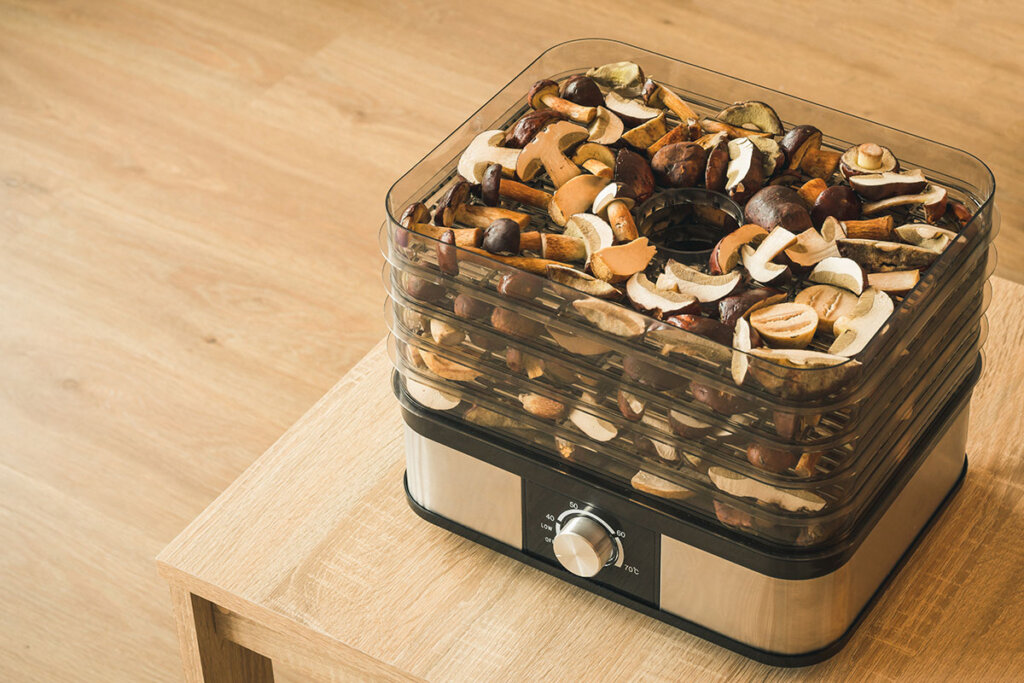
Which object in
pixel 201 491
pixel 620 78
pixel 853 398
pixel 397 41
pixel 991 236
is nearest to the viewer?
pixel 853 398

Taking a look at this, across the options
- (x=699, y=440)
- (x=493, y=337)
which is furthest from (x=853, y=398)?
(x=493, y=337)

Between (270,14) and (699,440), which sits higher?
(699,440)

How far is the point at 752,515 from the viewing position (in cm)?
65

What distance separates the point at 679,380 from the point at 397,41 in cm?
169

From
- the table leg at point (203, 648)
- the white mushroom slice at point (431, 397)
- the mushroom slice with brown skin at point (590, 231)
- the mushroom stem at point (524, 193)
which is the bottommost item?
the table leg at point (203, 648)

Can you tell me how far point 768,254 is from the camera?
67 centimetres

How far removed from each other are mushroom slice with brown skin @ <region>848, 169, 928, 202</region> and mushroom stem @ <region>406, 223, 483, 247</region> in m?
0.22

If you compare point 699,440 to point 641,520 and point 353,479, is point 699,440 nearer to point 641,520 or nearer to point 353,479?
point 641,520

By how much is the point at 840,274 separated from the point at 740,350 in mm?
86

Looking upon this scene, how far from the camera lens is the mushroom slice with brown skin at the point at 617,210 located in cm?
69

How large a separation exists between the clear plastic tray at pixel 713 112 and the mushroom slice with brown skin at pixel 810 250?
5 centimetres

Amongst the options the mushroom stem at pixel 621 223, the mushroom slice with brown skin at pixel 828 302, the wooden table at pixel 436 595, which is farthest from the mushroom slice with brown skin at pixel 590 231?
the wooden table at pixel 436 595

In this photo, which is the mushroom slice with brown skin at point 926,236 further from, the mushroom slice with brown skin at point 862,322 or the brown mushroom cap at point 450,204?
the brown mushroom cap at point 450,204

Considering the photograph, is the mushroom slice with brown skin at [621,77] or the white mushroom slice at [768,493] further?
the mushroom slice with brown skin at [621,77]
